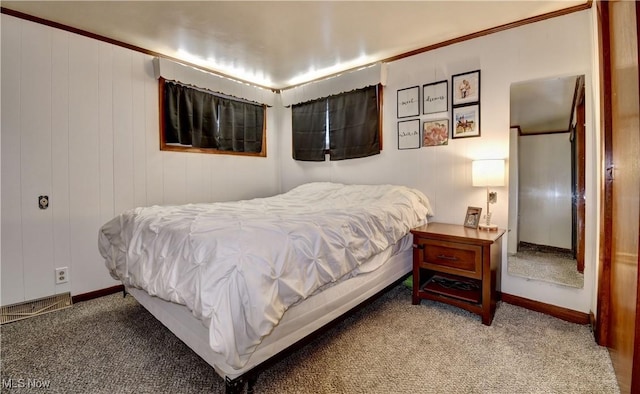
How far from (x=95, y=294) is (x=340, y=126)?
2988 mm

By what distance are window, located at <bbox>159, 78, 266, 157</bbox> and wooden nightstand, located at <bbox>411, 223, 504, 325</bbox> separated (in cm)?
242

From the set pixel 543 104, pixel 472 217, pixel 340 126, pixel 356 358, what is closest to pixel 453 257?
pixel 472 217

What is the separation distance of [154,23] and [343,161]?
2.25m

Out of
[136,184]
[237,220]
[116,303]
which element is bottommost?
[116,303]

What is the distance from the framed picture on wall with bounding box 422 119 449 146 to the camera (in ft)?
9.02

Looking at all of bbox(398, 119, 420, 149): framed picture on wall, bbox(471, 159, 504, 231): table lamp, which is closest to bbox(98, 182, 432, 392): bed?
bbox(471, 159, 504, 231): table lamp

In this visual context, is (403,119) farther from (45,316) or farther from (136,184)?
(45,316)

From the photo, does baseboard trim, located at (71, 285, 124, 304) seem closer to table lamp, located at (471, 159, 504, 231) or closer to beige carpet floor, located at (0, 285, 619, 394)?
beige carpet floor, located at (0, 285, 619, 394)

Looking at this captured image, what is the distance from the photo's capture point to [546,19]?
2.25 m

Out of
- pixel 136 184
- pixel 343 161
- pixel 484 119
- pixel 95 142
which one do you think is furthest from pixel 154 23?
pixel 484 119

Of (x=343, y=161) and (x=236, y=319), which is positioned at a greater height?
(x=343, y=161)

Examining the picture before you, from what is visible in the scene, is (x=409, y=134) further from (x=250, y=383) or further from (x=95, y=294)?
(x=95, y=294)

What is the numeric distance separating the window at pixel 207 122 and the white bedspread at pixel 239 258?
1251mm

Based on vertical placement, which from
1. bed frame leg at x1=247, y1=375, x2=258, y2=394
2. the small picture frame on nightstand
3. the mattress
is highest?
the small picture frame on nightstand
